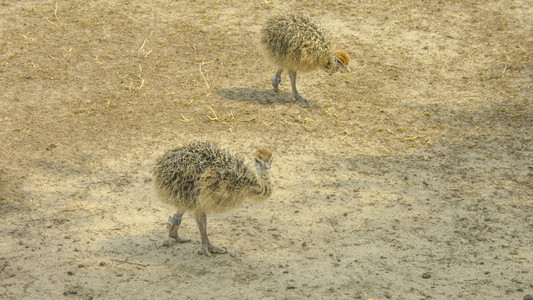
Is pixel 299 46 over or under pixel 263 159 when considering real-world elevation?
over

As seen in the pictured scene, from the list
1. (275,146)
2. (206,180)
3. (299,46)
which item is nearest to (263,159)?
(206,180)

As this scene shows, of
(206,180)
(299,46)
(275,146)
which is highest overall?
(299,46)

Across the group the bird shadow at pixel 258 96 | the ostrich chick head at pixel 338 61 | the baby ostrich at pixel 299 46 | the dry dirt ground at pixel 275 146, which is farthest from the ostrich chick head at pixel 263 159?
the ostrich chick head at pixel 338 61

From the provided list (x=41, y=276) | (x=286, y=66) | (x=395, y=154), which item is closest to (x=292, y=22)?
(x=286, y=66)

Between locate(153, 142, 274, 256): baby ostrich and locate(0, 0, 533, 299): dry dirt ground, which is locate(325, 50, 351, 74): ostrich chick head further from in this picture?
locate(153, 142, 274, 256): baby ostrich

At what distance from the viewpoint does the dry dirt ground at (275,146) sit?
20.6ft

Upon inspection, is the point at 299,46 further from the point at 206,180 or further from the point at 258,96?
the point at 206,180

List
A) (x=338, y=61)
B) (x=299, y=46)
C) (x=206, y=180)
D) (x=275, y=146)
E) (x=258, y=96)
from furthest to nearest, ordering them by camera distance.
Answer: (x=258, y=96) → (x=338, y=61) → (x=299, y=46) → (x=275, y=146) → (x=206, y=180)

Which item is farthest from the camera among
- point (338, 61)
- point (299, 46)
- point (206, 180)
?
point (338, 61)

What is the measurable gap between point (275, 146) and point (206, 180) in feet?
8.46

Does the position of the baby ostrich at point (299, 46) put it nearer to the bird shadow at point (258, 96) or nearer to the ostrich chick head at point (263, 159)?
the bird shadow at point (258, 96)

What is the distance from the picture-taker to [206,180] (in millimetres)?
6301

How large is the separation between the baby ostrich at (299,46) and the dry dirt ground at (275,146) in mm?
637

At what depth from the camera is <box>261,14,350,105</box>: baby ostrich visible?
372 inches
